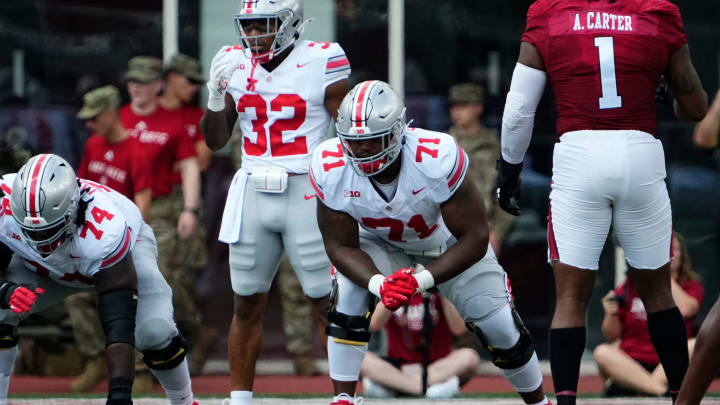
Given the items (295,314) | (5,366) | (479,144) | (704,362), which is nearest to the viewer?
(704,362)

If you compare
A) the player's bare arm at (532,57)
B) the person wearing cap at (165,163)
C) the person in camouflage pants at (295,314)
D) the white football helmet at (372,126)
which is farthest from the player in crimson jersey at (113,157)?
the player's bare arm at (532,57)

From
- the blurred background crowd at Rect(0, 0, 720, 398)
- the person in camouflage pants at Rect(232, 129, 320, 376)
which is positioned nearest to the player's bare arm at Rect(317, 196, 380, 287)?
the person in camouflage pants at Rect(232, 129, 320, 376)

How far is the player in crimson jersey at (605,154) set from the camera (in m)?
5.24

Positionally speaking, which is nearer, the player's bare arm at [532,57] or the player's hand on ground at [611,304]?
the player's bare arm at [532,57]

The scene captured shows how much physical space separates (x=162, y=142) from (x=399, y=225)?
Result: 2.97 meters

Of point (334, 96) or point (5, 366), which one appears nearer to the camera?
point (5, 366)

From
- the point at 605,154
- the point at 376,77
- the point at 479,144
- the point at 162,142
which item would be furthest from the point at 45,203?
the point at 376,77

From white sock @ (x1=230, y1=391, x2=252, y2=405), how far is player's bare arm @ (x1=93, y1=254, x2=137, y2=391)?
0.76m

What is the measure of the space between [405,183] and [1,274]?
1.86 m

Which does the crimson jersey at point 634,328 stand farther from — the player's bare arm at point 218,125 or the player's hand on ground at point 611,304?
the player's bare arm at point 218,125

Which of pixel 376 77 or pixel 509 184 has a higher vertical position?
pixel 376 77

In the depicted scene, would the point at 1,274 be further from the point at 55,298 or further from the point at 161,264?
the point at 161,264

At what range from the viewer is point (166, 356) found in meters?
5.82

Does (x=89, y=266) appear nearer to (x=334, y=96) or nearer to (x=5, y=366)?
(x=5, y=366)
